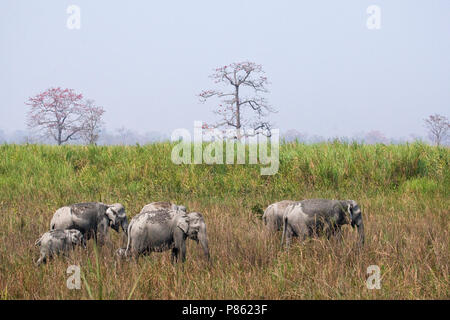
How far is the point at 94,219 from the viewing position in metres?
6.43

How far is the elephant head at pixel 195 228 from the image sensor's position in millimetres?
→ 5230

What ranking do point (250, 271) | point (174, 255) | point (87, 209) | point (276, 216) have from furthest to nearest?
1. point (276, 216)
2. point (87, 209)
3. point (174, 255)
4. point (250, 271)

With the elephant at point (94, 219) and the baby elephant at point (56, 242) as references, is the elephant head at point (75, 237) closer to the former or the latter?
the baby elephant at point (56, 242)

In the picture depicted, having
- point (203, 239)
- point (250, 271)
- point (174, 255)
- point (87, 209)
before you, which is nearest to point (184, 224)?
point (203, 239)

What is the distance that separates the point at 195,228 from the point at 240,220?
3.04 m

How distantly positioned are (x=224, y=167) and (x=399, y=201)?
5.90 meters

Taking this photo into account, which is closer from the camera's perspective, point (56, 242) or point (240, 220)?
point (56, 242)

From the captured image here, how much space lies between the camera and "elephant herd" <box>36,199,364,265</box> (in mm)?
5395

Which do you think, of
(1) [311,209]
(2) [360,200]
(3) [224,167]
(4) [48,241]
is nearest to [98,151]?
(3) [224,167]

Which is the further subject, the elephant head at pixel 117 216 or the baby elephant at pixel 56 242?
the elephant head at pixel 117 216

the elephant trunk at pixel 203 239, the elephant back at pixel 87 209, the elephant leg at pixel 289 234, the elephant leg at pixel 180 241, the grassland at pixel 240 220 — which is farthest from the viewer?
the elephant back at pixel 87 209

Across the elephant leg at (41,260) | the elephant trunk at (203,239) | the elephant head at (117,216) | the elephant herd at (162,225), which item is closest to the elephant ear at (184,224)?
the elephant herd at (162,225)

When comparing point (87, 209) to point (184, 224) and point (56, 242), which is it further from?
point (184, 224)

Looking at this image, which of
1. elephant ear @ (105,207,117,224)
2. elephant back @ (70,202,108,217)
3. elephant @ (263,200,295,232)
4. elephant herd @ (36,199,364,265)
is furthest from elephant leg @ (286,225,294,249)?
elephant back @ (70,202,108,217)
